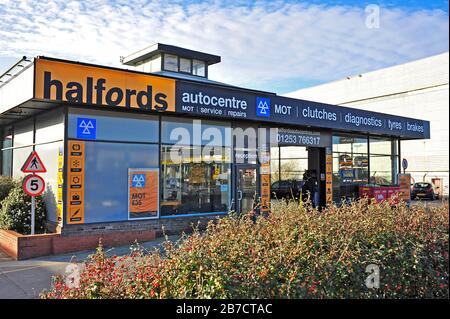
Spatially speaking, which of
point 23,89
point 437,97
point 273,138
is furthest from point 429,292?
point 437,97

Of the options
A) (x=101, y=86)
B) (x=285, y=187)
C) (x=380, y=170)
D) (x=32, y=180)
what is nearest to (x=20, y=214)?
(x=32, y=180)

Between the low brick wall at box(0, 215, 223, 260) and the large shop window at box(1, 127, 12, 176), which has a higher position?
the large shop window at box(1, 127, 12, 176)

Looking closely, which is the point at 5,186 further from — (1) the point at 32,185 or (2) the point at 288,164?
(2) the point at 288,164

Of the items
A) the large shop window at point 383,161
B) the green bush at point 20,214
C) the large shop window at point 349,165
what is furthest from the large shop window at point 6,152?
the large shop window at point 383,161

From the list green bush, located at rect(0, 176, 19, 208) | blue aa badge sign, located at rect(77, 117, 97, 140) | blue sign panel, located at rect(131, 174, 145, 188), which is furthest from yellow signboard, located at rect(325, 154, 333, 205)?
green bush, located at rect(0, 176, 19, 208)

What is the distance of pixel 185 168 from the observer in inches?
471

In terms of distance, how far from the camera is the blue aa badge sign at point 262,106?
13.1 metres

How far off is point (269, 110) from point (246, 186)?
2.57 m

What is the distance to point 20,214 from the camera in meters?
10.0

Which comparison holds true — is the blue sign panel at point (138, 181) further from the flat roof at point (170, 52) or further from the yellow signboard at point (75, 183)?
the flat roof at point (170, 52)

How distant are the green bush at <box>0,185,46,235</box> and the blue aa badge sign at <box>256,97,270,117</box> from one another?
6833 mm

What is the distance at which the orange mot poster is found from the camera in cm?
1070

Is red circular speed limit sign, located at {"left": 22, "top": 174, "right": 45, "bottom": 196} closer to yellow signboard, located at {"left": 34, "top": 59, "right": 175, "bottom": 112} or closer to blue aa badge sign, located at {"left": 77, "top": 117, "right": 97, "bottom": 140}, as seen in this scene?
blue aa badge sign, located at {"left": 77, "top": 117, "right": 97, "bottom": 140}

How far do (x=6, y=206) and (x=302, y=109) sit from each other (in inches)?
379
